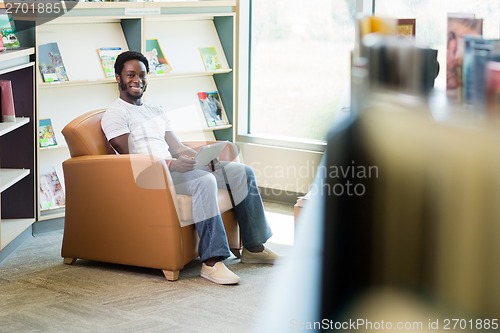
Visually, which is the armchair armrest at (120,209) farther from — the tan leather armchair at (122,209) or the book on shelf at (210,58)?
the book on shelf at (210,58)

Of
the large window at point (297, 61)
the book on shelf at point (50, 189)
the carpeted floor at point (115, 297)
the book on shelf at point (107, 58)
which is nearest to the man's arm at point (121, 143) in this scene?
the carpeted floor at point (115, 297)

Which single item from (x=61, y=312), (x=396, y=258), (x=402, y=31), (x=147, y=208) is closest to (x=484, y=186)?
(x=396, y=258)

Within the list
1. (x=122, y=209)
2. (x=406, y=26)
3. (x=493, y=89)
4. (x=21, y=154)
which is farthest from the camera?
(x=21, y=154)

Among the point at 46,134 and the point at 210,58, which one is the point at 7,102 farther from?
the point at 210,58

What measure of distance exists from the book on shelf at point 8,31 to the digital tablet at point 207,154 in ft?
4.46

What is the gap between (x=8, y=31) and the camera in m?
4.91

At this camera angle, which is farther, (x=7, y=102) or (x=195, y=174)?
(x=7, y=102)

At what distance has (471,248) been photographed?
1.00 m

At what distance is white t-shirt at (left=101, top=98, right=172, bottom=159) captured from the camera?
4.53m

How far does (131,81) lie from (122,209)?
751 mm

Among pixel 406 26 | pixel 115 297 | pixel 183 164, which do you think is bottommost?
pixel 115 297

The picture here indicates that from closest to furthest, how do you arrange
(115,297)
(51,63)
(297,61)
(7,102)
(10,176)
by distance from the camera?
(115,297) < (7,102) < (10,176) < (51,63) < (297,61)

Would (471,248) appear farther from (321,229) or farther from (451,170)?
(321,229)

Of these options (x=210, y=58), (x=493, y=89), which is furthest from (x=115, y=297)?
(x=493, y=89)
